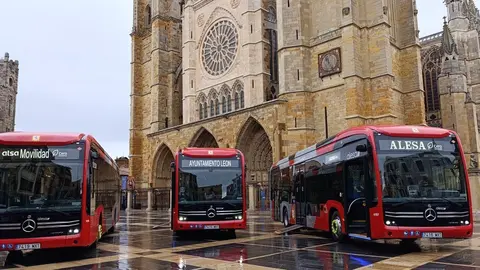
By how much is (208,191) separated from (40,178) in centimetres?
424

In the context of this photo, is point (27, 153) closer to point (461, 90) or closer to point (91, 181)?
point (91, 181)

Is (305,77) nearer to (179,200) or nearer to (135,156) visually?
(179,200)

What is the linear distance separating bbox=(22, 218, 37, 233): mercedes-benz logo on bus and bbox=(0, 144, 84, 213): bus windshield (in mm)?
184

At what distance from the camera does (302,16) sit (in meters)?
22.9

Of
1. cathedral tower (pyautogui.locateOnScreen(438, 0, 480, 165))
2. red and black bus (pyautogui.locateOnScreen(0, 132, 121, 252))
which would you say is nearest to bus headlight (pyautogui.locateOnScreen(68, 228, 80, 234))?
red and black bus (pyautogui.locateOnScreen(0, 132, 121, 252))

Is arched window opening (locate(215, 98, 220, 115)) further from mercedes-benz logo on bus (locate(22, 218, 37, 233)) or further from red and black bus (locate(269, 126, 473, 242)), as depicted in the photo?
mercedes-benz logo on bus (locate(22, 218, 37, 233))

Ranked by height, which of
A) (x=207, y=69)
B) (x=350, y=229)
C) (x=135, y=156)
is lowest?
(x=350, y=229)

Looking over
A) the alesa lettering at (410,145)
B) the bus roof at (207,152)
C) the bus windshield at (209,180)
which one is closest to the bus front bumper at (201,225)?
the bus windshield at (209,180)

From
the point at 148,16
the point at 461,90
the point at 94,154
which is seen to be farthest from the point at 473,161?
the point at 148,16

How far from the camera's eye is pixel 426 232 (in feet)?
24.2

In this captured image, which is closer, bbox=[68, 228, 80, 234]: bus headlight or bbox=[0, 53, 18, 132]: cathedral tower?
bbox=[68, 228, 80, 234]: bus headlight

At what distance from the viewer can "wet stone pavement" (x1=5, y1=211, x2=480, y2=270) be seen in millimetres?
6504

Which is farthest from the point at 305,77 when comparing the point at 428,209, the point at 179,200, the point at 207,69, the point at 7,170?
the point at 7,170

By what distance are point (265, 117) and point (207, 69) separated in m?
9.02
